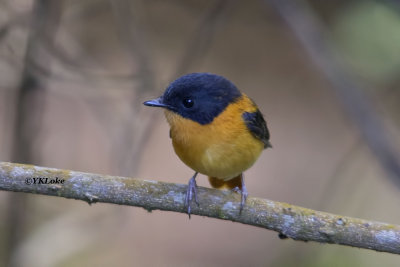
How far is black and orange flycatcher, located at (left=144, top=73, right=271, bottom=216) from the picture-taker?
3619 millimetres

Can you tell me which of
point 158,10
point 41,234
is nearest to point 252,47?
point 158,10

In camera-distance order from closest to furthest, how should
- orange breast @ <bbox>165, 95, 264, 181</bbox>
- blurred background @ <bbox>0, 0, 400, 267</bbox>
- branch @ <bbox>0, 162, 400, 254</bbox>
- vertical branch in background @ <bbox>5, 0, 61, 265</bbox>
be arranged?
branch @ <bbox>0, 162, 400, 254</bbox> → orange breast @ <bbox>165, 95, 264, 181</bbox> → vertical branch in background @ <bbox>5, 0, 61, 265</bbox> → blurred background @ <bbox>0, 0, 400, 267</bbox>

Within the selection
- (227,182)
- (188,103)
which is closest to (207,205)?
(188,103)

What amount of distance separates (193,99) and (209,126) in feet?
0.71

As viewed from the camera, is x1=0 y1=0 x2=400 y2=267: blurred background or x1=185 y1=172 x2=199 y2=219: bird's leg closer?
x1=185 y1=172 x2=199 y2=219: bird's leg

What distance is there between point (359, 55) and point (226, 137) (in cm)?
305

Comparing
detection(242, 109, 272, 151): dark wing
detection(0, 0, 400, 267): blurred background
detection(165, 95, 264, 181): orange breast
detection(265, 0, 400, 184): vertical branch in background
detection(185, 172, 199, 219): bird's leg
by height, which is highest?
detection(265, 0, 400, 184): vertical branch in background

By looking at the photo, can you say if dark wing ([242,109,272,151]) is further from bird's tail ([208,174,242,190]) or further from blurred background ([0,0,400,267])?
blurred background ([0,0,400,267])

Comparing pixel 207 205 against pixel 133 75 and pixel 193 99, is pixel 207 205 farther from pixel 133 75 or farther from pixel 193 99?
pixel 133 75

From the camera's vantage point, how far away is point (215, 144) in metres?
3.62

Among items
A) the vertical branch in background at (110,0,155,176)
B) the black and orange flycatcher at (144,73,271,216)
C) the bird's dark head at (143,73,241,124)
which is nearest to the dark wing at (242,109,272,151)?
the black and orange flycatcher at (144,73,271,216)

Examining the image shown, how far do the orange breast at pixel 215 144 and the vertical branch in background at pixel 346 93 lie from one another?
1083 mm

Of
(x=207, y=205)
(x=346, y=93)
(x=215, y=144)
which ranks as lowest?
(x=207, y=205)

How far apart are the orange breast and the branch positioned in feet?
0.94
